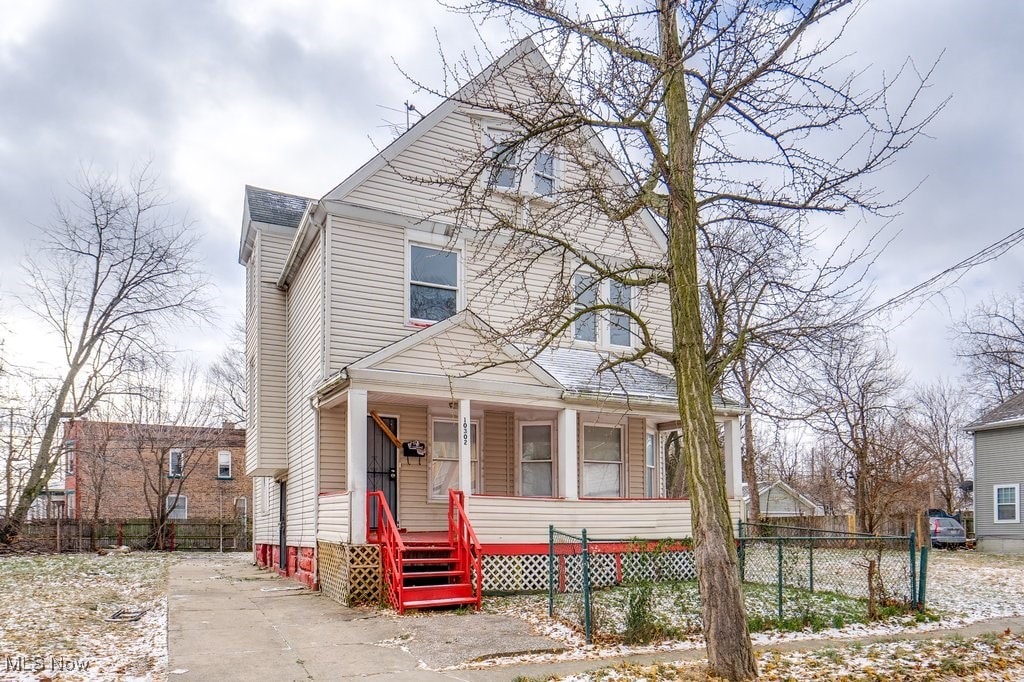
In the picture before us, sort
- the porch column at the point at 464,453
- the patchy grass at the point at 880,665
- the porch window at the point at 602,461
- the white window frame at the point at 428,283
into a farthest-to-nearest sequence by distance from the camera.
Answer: the porch window at the point at 602,461
the white window frame at the point at 428,283
the porch column at the point at 464,453
the patchy grass at the point at 880,665

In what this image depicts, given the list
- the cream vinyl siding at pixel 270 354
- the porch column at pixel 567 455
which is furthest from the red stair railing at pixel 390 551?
the cream vinyl siding at pixel 270 354

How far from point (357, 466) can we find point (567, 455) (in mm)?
3581

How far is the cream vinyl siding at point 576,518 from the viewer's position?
12.7 metres

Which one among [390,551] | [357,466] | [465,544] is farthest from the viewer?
[357,466]

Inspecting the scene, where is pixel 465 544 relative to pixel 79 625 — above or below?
above

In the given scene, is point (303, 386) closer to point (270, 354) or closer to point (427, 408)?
point (270, 354)

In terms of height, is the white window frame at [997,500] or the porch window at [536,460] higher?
the porch window at [536,460]

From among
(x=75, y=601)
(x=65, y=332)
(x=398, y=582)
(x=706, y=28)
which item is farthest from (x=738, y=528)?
(x=65, y=332)

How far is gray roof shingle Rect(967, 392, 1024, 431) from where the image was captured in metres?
27.8

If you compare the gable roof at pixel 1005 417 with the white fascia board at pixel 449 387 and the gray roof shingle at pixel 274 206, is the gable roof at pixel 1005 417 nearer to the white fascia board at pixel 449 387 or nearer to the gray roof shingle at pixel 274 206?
the white fascia board at pixel 449 387

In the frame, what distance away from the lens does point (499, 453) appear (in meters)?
15.1

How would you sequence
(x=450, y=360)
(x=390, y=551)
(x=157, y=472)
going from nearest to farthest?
(x=390, y=551) < (x=450, y=360) < (x=157, y=472)

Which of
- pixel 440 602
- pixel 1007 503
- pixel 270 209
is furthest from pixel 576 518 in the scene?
pixel 1007 503

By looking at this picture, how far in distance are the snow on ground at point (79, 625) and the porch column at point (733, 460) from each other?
9.88 m
